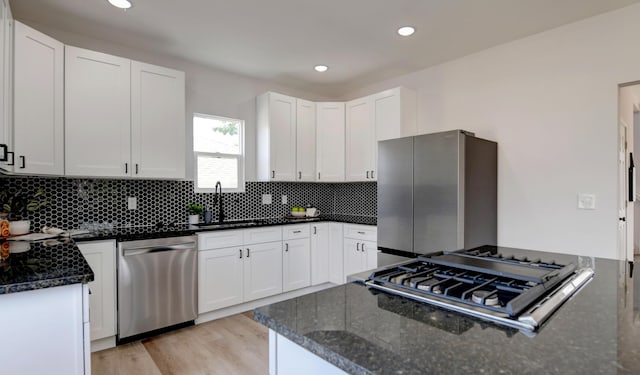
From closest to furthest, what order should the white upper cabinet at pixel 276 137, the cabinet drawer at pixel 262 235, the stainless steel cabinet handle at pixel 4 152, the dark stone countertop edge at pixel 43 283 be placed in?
the dark stone countertop edge at pixel 43 283, the stainless steel cabinet handle at pixel 4 152, the cabinet drawer at pixel 262 235, the white upper cabinet at pixel 276 137

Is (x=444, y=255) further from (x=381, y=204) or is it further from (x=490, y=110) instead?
(x=490, y=110)

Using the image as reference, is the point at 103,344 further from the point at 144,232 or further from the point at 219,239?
the point at 219,239

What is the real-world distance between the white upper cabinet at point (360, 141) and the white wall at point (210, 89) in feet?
3.23

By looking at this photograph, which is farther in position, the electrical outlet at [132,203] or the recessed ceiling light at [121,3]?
the electrical outlet at [132,203]

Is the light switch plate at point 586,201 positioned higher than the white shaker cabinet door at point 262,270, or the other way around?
the light switch plate at point 586,201

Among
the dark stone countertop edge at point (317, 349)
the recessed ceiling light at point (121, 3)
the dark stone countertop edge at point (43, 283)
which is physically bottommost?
the dark stone countertop edge at point (43, 283)

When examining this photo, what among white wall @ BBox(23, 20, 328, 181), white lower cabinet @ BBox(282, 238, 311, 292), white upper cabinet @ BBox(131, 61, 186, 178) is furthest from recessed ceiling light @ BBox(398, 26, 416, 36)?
white lower cabinet @ BBox(282, 238, 311, 292)

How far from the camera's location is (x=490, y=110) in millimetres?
3232

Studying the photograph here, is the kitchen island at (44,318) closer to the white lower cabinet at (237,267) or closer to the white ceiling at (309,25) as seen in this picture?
the white lower cabinet at (237,267)

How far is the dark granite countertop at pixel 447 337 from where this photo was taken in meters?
0.62

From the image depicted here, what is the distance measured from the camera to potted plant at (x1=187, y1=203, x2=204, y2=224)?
3.48 m

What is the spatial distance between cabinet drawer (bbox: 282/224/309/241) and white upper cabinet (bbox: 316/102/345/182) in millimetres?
742

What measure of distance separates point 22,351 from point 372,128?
344 cm

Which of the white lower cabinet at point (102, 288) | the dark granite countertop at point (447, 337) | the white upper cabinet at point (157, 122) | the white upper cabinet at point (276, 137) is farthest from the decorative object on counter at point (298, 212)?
the dark granite countertop at point (447, 337)
